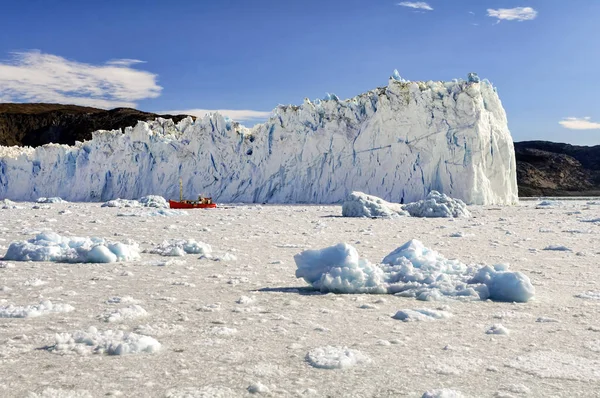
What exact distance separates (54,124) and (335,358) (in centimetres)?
8896

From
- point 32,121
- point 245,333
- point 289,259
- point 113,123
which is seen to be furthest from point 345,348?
point 32,121

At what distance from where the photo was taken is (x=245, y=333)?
11.0 ft

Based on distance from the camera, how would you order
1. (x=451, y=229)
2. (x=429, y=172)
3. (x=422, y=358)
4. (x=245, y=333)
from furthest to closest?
(x=429, y=172) < (x=451, y=229) < (x=245, y=333) < (x=422, y=358)

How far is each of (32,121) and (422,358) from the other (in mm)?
91720

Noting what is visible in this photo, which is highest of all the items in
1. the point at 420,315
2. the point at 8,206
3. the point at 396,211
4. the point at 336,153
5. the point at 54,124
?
the point at 54,124

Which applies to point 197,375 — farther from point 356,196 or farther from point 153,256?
point 356,196

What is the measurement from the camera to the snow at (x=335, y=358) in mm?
2762

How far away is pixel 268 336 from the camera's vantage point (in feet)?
10.8

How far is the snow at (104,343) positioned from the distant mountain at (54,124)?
256ft

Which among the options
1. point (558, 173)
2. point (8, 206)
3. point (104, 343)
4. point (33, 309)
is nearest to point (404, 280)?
point (104, 343)

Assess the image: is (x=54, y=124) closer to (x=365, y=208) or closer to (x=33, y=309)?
(x=365, y=208)

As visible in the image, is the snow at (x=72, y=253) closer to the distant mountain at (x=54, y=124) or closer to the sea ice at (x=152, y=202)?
the sea ice at (x=152, y=202)

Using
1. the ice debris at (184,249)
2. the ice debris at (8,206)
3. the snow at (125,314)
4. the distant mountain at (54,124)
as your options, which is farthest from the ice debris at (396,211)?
the distant mountain at (54,124)

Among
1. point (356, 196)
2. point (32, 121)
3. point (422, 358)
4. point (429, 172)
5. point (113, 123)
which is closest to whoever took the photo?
point (422, 358)
